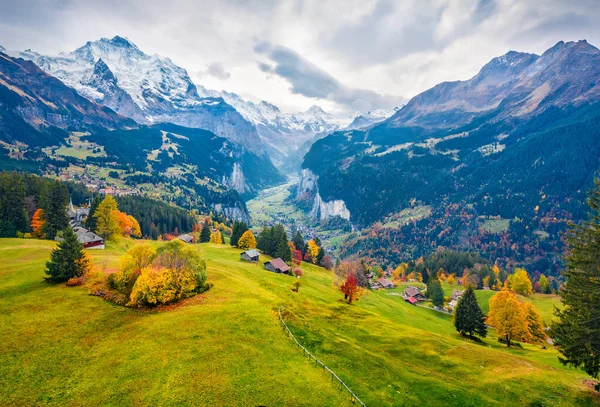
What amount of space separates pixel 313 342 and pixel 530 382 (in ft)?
87.0

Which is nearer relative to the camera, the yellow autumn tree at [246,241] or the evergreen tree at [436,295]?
the yellow autumn tree at [246,241]

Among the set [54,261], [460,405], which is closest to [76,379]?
[54,261]

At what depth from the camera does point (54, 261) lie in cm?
5281

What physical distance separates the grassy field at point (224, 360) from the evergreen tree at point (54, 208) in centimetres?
4888

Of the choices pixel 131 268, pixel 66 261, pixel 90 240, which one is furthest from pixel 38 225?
pixel 131 268

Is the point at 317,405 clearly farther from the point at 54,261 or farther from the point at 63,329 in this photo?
the point at 54,261

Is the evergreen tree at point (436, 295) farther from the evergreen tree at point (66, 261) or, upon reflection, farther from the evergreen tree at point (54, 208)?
the evergreen tree at point (54, 208)

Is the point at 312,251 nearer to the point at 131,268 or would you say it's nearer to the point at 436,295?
the point at 436,295

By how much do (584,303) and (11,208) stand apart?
442 feet

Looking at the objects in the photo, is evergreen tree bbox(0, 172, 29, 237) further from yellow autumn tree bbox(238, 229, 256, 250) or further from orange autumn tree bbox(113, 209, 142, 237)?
yellow autumn tree bbox(238, 229, 256, 250)

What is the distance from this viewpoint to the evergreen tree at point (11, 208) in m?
93.8

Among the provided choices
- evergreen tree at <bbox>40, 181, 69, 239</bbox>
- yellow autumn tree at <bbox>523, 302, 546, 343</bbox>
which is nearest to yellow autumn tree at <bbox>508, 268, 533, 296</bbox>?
yellow autumn tree at <bbox>523, 302, 546, 343</bbox>

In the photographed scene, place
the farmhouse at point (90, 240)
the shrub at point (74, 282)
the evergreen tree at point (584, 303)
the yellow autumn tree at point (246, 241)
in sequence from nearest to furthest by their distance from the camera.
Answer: the evergreen tree at point (584, 303)
the shrub at point (74, 282)
the farmhouse at point (90, 240)
the yellow autumn tree at point (246, 241)

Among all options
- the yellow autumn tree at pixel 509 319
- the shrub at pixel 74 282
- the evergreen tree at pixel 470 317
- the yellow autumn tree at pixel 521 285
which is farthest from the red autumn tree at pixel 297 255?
the yellow autumn tree at pixel 521 285
